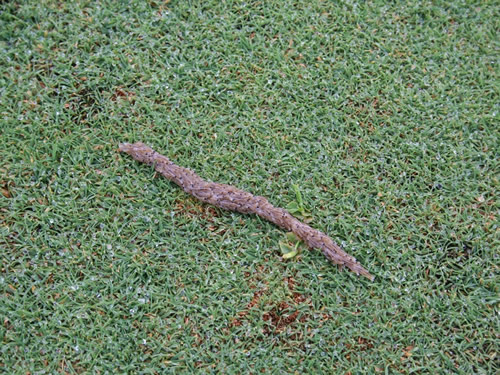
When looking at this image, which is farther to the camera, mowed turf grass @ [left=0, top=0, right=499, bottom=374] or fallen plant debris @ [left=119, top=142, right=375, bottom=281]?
fallen plant debris @ [left=119, top=142, right=375, bottom=281]

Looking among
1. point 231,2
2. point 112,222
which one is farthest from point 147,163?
point 231,2

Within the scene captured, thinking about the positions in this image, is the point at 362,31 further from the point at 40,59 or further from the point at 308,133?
the point at 40,59

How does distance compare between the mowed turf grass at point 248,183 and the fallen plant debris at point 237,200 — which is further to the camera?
the fallen plant debris at point 237,200

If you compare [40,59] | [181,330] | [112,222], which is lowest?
[181,330]
